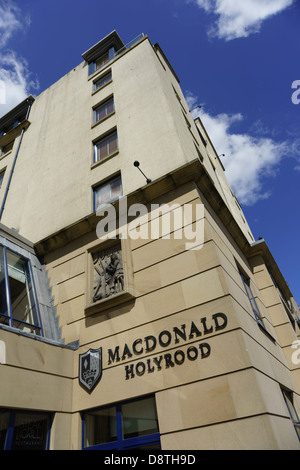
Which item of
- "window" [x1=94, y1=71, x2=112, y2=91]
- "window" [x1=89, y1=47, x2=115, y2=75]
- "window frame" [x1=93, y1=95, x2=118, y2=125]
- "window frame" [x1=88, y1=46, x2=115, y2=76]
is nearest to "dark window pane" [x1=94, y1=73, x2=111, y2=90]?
"window" [x1=94, y1=71, x2=112, y2=91]

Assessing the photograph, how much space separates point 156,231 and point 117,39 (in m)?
19.5

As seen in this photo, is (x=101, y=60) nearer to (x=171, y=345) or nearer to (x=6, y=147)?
(x=6, y=147)

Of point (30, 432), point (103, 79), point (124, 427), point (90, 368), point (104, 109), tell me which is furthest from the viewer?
point (103, 79)

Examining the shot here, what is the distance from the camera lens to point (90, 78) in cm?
2105

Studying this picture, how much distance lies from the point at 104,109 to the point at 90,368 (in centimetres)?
1497

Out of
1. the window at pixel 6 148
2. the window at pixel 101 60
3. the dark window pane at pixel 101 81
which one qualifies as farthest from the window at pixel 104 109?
the window at pixel 6 148

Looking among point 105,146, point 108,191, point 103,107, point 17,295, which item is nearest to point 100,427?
point 17,295

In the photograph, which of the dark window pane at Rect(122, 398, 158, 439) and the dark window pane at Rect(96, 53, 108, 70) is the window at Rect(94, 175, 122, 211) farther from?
the dark window pane at Rect(96, 53, 108, 70)

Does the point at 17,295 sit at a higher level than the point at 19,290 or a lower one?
lower

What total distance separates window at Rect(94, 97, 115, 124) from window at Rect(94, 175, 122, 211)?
577 centimetres

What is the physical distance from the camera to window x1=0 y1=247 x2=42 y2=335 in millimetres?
9648

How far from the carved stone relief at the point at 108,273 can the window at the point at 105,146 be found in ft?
20.3

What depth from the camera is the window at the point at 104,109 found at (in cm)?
1776

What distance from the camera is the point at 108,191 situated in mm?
13719
